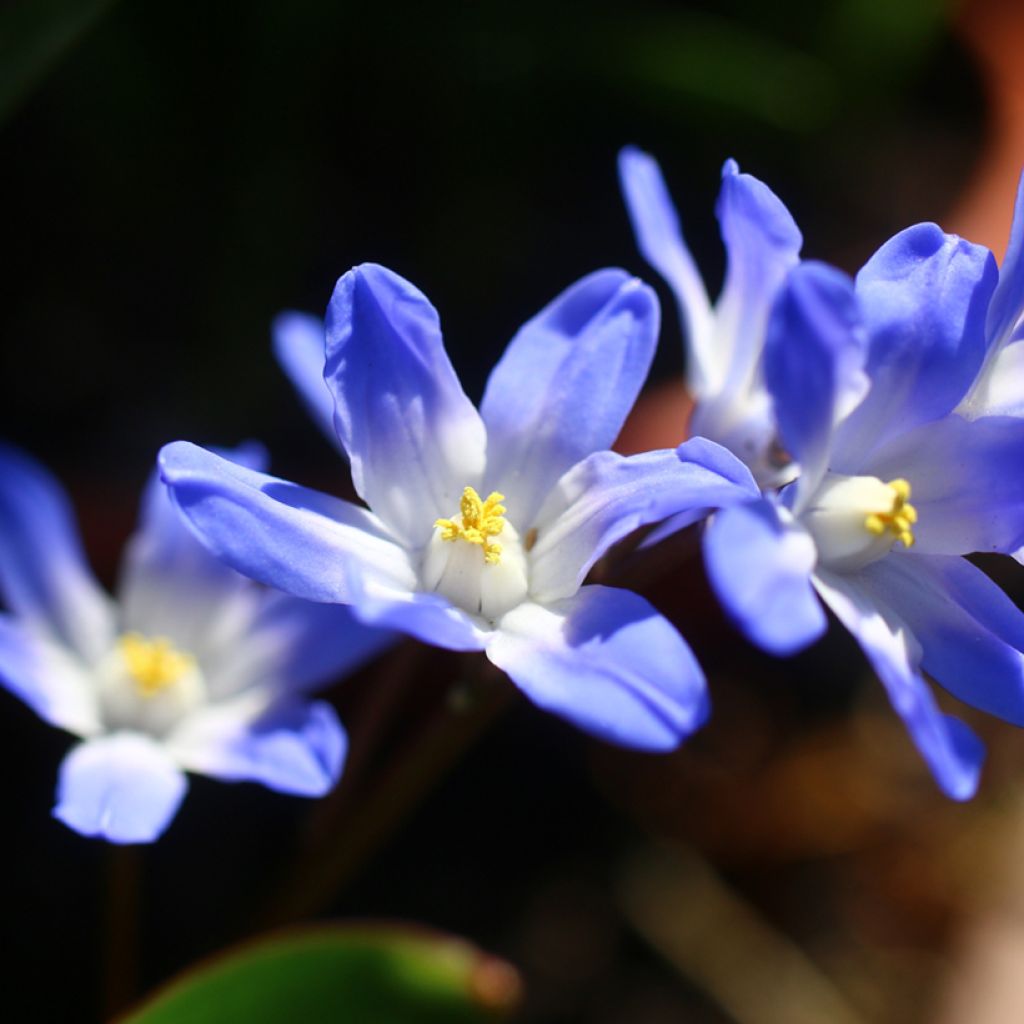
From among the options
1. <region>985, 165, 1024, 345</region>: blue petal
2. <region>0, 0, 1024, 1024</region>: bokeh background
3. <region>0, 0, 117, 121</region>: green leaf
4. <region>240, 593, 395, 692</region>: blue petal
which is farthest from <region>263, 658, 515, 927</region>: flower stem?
<region>0, 0, 117, 121</region>: green leaf

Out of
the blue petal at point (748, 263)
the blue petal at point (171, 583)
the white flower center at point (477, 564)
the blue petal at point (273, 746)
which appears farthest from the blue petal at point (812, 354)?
the blue petal at point (171, 583)

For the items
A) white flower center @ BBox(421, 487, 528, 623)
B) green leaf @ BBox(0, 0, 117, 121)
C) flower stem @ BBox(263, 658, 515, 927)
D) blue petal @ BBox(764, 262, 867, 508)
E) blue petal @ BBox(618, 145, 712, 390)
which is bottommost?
flower stem @ BBox(263, 658, 515, 927)

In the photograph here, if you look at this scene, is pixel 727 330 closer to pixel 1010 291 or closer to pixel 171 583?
pixel 1010 291

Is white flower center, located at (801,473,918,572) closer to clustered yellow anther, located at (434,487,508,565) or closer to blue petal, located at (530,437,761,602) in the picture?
blue petal, located at (530,437,761,602)

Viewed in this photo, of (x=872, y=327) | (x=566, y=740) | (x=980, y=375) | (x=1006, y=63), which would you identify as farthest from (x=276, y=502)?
(x=1006, y=63)

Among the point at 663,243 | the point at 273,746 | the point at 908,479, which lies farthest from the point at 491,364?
the point at 908,479

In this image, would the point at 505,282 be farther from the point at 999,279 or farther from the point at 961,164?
the point at 999,279
